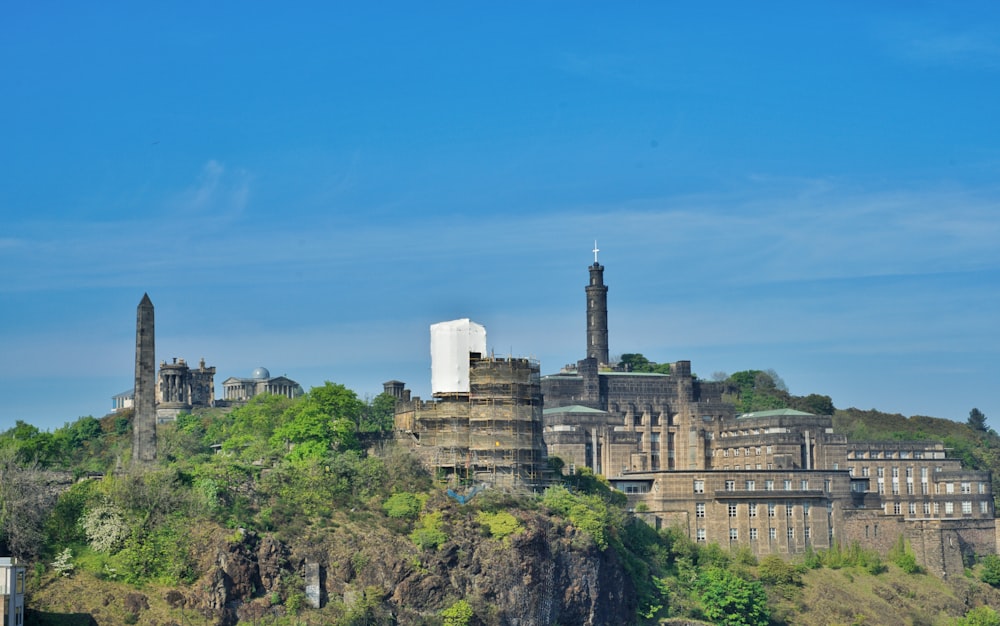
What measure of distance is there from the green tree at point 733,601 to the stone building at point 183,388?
265 feet

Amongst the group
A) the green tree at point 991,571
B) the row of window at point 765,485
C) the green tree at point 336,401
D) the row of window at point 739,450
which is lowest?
the green tree at point 991,571

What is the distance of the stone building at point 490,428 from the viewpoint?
107312mm

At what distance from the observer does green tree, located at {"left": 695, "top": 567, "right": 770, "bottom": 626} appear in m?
109

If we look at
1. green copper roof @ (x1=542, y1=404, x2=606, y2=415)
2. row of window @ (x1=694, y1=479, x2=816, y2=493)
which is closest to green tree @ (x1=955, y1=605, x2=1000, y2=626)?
row of window @ (x1=694, y1=479, x2=816, y2=493)

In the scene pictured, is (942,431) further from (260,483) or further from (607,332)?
(260,483)

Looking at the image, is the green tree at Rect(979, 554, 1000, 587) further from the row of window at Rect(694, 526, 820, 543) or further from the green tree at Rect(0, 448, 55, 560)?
the green tree at Rect(0, 448, 55, 560)

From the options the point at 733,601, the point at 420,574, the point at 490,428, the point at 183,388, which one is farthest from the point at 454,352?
the point at 183,388

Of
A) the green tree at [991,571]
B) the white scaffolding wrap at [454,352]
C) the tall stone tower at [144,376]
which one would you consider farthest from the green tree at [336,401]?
the green tree at [991,571]

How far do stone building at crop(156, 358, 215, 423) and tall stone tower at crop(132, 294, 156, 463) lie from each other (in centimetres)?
6916

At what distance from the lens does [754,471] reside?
12375cm

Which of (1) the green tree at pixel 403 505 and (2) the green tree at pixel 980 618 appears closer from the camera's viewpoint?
(1) the green tree at pixel 403 505

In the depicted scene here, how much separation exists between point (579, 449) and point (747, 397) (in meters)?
43.7

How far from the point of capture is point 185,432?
14288cm

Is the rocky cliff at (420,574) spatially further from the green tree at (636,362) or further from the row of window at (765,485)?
the green tree at (636,362)
